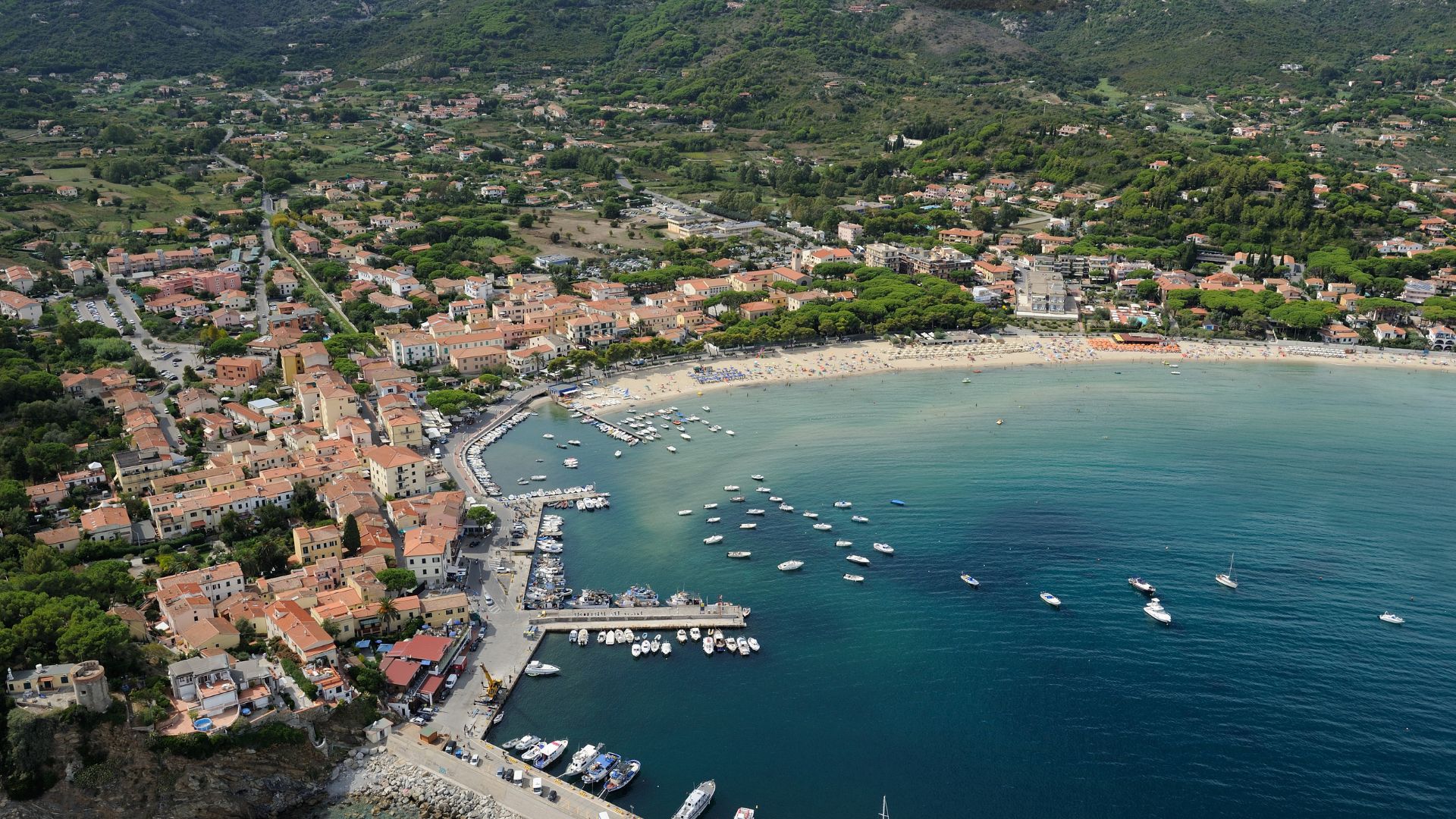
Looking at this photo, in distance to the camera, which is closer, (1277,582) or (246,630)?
(246,630)

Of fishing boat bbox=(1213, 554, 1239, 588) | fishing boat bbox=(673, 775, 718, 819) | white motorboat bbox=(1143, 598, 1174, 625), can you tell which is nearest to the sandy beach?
fishing boat bbox=(1213, 554, 1239, 588)

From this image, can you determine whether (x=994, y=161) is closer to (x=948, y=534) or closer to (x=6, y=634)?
(x=948, y=534)

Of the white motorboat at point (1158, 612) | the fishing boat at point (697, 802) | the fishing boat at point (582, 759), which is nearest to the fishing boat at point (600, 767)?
the fishing boat at point (582, 759)

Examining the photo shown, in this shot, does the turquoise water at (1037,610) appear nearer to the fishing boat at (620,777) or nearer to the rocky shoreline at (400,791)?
the fishing boat at (620,777)

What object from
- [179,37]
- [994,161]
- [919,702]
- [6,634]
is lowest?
[919,702]

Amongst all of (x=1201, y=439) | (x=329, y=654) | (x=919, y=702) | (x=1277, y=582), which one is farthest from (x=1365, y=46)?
(x=329, y=654)

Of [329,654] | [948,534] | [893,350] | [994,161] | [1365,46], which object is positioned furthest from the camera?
[1365,46]
